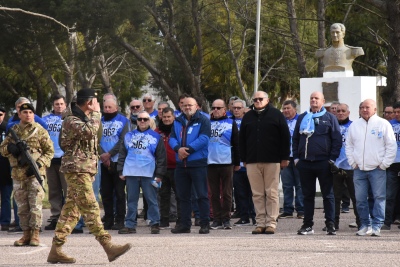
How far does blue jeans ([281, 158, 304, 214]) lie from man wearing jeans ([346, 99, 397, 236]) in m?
3.38

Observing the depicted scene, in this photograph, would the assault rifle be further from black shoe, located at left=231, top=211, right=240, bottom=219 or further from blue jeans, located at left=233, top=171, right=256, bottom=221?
black shoe, located at left=231, top=211, right=240, bottom=219

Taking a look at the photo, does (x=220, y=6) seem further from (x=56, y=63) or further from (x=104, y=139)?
(x=104, y=139)

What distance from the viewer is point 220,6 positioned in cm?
4178

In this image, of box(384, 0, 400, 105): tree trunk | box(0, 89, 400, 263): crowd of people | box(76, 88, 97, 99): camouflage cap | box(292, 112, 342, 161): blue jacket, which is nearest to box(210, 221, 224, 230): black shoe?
box(0, 89, 400, 263): crowd of people

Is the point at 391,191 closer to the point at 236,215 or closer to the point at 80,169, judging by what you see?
the point at 236,215

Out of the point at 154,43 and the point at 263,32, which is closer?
the point at 154,43

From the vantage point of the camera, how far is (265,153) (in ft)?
49.1

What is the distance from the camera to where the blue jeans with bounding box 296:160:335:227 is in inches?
582

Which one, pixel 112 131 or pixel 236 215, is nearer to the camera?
pixel 112 131

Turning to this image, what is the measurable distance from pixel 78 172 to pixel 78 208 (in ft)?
1.26

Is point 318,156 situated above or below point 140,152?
below

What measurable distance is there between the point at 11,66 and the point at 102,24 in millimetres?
4885

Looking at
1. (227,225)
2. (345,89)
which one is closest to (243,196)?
(227,225)

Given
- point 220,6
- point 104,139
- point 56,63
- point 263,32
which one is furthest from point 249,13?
point 104,139
